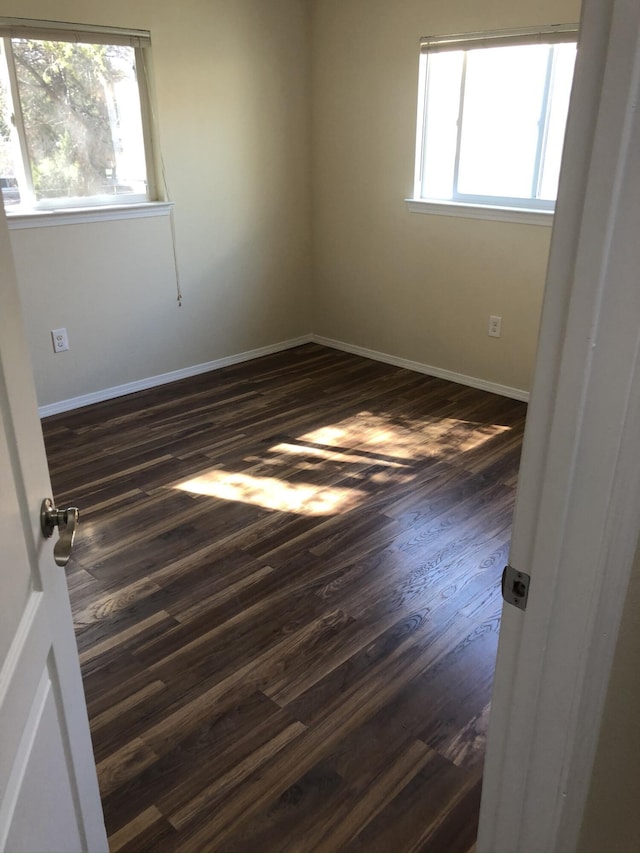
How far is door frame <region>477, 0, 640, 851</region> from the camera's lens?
67 cm

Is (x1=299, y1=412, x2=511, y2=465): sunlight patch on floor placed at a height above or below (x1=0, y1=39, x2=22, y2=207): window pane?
below

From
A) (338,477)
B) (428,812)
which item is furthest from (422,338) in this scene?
(428,812)

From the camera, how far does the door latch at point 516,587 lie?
0.88 metres

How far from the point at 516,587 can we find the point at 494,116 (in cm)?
346

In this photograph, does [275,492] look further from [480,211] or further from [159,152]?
[159,152]

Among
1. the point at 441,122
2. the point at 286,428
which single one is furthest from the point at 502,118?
the point at 286,428

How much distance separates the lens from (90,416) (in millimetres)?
3832

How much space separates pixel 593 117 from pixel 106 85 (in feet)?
11.7

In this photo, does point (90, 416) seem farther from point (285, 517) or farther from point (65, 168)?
point (285, 517)

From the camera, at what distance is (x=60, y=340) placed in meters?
3.74

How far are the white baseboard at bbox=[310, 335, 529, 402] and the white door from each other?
129 inches

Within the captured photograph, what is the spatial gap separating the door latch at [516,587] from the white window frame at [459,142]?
303 centimetres

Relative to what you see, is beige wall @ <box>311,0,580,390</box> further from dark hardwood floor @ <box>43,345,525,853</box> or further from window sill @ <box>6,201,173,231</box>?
window sill @ <box>6,201,173,231</box>

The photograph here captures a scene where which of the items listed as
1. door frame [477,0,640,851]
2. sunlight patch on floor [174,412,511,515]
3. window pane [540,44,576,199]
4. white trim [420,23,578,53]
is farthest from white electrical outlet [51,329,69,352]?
door frame [477,0,640,851]
